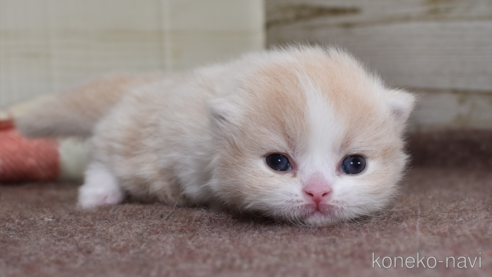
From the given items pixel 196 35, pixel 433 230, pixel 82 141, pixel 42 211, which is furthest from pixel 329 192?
pixel 196 35

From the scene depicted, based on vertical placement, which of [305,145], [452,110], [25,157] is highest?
[305,145]

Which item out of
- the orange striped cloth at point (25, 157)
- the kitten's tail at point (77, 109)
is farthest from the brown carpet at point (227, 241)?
the orange striped cloth at point (25, 157)

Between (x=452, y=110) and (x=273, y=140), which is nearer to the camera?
(x=273, y=140)

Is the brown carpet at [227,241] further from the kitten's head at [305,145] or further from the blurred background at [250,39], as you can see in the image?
the blurred background at [250,39]

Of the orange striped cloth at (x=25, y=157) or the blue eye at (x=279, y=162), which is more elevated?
the blue eye at (x=279, y=162)

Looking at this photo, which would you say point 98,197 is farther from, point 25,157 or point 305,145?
point 305,145

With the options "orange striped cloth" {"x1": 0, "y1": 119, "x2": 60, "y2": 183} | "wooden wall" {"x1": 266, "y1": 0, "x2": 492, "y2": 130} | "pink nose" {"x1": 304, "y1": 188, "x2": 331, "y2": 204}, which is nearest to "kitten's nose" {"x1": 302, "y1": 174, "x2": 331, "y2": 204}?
"pink nose" {"x1": 304, "y1": 188, "x2": 331, "y2": 204}

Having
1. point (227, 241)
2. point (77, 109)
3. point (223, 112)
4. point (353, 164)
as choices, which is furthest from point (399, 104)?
point (77, 109)
